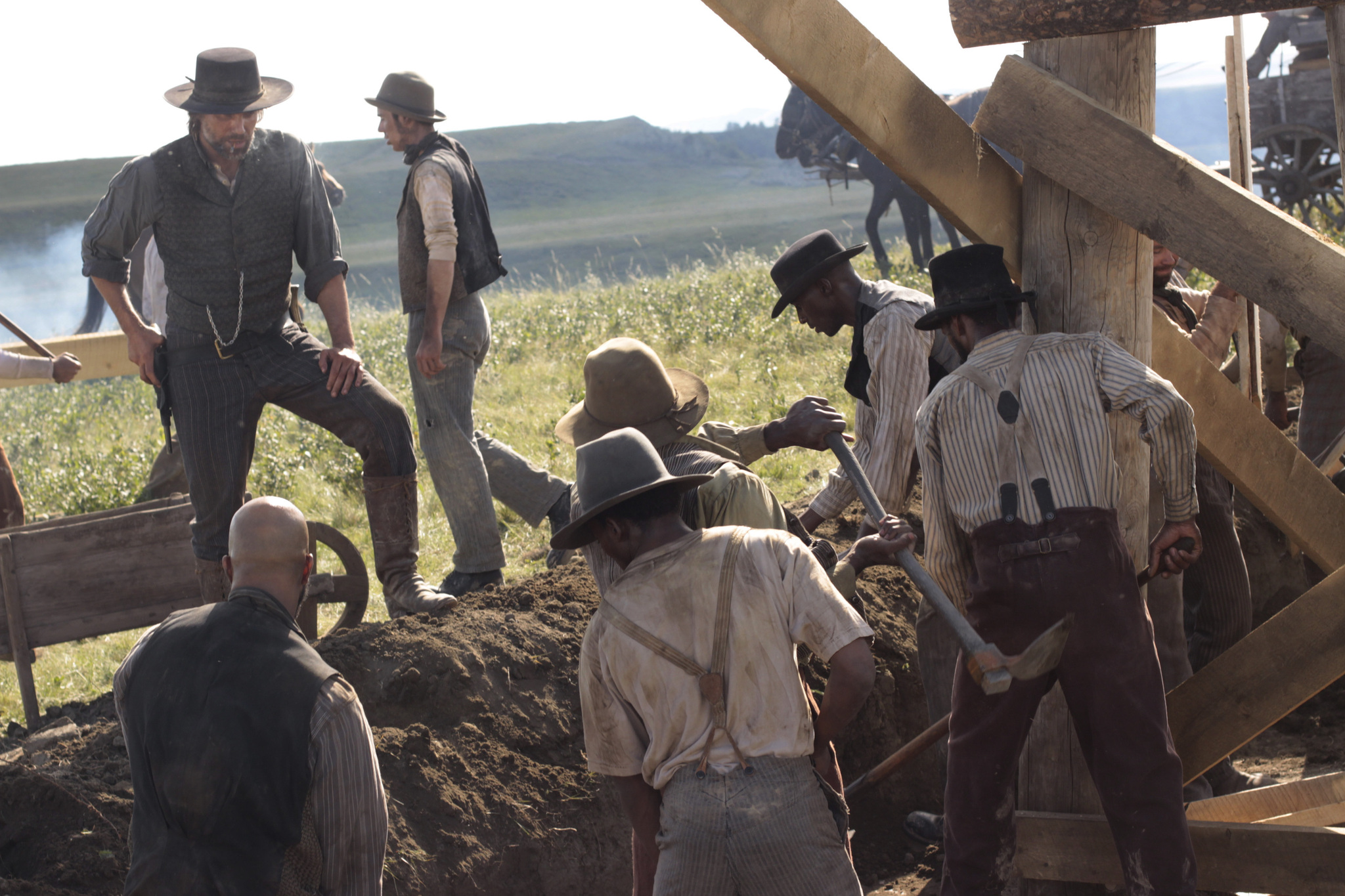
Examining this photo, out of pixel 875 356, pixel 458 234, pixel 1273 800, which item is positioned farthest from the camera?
pixel 458 234

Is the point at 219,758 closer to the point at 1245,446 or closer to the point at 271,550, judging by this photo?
the point at 271,550

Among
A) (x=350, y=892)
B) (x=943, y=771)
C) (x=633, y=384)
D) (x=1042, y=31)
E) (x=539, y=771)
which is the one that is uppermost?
(x=1042, y=31)

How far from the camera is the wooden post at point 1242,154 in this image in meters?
4.38

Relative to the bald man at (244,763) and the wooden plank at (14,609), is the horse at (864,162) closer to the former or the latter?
the wooden plank at (14,609)

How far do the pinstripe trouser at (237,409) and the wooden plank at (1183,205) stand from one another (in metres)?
2.83

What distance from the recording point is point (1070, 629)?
10.00 feet

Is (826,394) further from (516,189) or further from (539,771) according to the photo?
(516,189)

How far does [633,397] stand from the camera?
3.46m

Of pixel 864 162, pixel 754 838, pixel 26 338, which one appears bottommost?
pixel 754 838

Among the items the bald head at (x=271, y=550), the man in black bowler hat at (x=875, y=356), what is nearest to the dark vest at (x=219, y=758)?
the bald head at (x=271, y=550)

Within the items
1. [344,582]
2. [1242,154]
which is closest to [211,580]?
[344,582]

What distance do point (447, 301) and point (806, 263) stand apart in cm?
201

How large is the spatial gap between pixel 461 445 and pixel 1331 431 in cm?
429

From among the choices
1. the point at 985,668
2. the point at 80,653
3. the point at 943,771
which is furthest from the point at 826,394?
the point at 985,668
